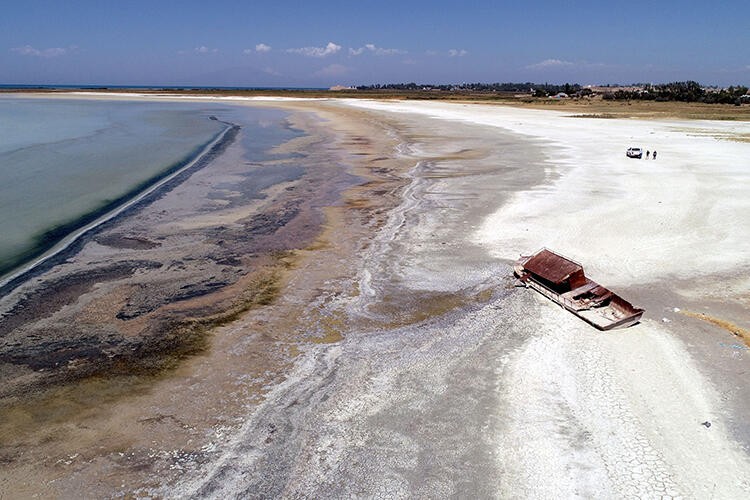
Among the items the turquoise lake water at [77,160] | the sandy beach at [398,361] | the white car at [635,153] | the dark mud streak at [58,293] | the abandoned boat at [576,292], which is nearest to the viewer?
the sandy beach at [398,361]

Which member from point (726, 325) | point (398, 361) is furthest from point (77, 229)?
point (726, 325)

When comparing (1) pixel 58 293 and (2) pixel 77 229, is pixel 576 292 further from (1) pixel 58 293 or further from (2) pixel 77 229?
(2) pixel 77 229

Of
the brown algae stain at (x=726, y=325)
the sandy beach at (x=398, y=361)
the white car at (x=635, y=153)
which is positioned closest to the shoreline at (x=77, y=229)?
the sandy beach at (x=398, y=361)

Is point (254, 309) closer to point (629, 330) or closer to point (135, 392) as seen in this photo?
point (135, 392)

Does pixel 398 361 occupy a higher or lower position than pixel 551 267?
lower

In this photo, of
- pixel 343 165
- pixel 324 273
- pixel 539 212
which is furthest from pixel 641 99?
pixel 324 273

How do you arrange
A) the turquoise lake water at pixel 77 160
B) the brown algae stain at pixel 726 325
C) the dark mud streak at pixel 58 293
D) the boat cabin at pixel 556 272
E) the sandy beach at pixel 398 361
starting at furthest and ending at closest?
1. the turquoise lake water at pixel 77 160
2. the boat cabin at pixel 556 272
3. the dark mud streak at pixel 58 293
4. the brown algae stain at pixel 726 325
5. the sandy beach at pixel 398 361

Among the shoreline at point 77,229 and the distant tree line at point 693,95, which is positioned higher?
the distant tree line at point 693,95

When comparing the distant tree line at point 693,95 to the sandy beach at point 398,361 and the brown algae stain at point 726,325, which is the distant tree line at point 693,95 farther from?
the brown algae stain at point 726,325
